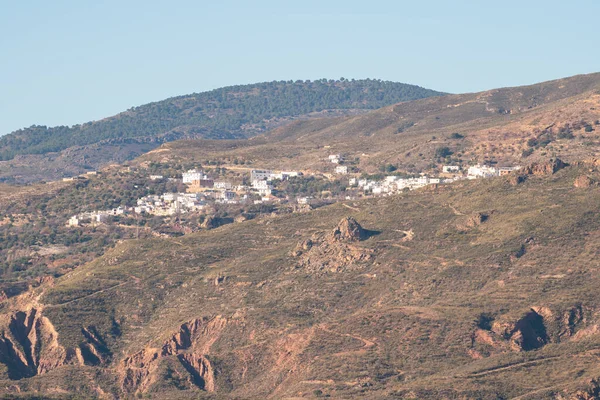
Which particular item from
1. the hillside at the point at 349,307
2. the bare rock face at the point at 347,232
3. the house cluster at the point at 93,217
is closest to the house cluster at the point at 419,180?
the house cluster at the point at 93,217

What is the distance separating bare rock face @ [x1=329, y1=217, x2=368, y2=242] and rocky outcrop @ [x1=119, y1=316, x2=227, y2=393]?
592 inches

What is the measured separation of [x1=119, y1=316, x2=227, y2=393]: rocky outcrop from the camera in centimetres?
9488

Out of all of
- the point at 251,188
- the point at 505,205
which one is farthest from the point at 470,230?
the point at 251,188

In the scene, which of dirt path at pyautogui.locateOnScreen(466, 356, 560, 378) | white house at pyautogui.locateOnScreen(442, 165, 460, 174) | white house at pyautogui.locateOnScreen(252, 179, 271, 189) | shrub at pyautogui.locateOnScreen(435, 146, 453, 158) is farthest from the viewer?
shrub at pyautogui.locateOnScreen(435, 146, 453, 158)

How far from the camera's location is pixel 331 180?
636 ft

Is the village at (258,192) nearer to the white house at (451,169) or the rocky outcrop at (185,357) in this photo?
the white house at (451,169)

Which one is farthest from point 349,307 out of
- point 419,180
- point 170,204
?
point 170,204

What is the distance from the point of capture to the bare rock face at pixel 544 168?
410 feet

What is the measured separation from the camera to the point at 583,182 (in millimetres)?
118750

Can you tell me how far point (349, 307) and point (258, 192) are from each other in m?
85.0

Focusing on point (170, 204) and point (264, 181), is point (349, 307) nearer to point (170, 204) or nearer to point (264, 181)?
point (170, 204)

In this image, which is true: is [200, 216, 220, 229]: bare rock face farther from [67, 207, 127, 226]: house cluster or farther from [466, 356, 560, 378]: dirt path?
[466, 356, 560, 378]: dirt path

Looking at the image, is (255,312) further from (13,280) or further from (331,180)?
(331,180)

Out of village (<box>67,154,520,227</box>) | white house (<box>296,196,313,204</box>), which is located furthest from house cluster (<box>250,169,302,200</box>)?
white house (<box>296,196,313,204</box>)
